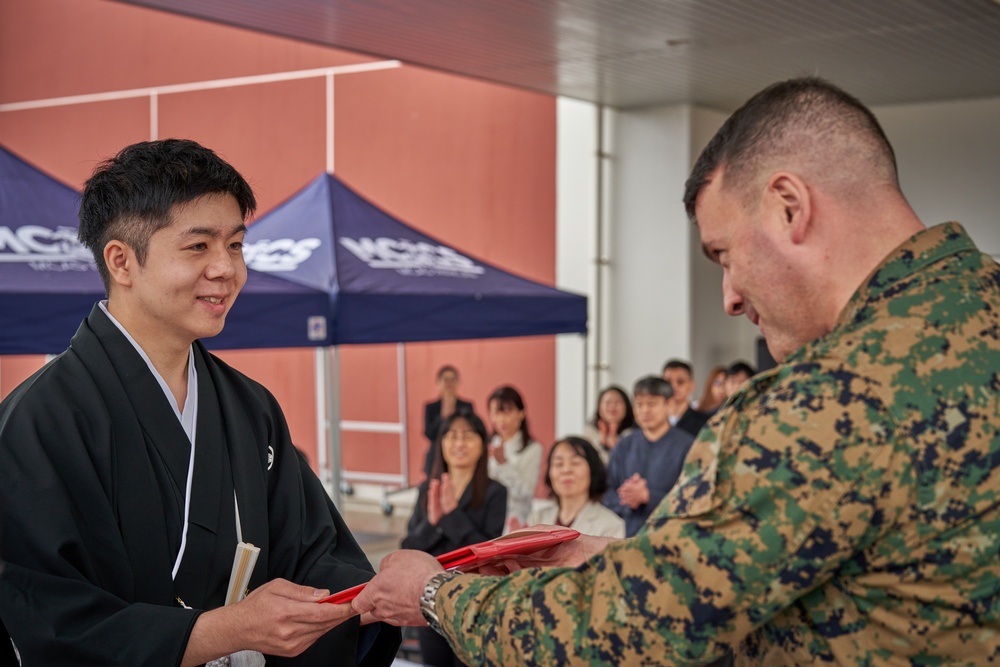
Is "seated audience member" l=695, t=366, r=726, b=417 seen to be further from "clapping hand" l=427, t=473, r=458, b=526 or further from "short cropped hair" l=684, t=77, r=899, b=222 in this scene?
"short cropped hair" l=684, t=77, r=899, b=222

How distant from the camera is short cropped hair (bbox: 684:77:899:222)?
130cm

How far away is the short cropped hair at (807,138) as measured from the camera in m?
1.30

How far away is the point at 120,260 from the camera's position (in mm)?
1782

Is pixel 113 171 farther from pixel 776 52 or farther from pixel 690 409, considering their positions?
pixel 776 52

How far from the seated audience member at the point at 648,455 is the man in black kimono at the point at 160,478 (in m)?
2.80

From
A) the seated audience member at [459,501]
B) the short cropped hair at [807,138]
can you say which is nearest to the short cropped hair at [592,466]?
the seated audience member at [459,501]

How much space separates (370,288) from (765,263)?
11.9 ft

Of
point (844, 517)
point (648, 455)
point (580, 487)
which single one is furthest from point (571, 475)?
point (844, 517)

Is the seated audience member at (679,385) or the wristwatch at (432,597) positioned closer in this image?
the wristwatch at (432,597)

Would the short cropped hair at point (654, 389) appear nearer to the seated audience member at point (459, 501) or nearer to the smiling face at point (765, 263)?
the seated audience member at point (459, 501)

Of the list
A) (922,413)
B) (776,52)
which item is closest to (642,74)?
(776,52)

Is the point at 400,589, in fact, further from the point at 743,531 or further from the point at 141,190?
the point at 141,190

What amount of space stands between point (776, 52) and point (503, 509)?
126 inches

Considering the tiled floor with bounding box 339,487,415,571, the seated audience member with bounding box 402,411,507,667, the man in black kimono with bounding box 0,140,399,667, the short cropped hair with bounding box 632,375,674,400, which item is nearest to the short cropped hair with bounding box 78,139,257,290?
the man in black kimono with bounding box 0,140,399,667
